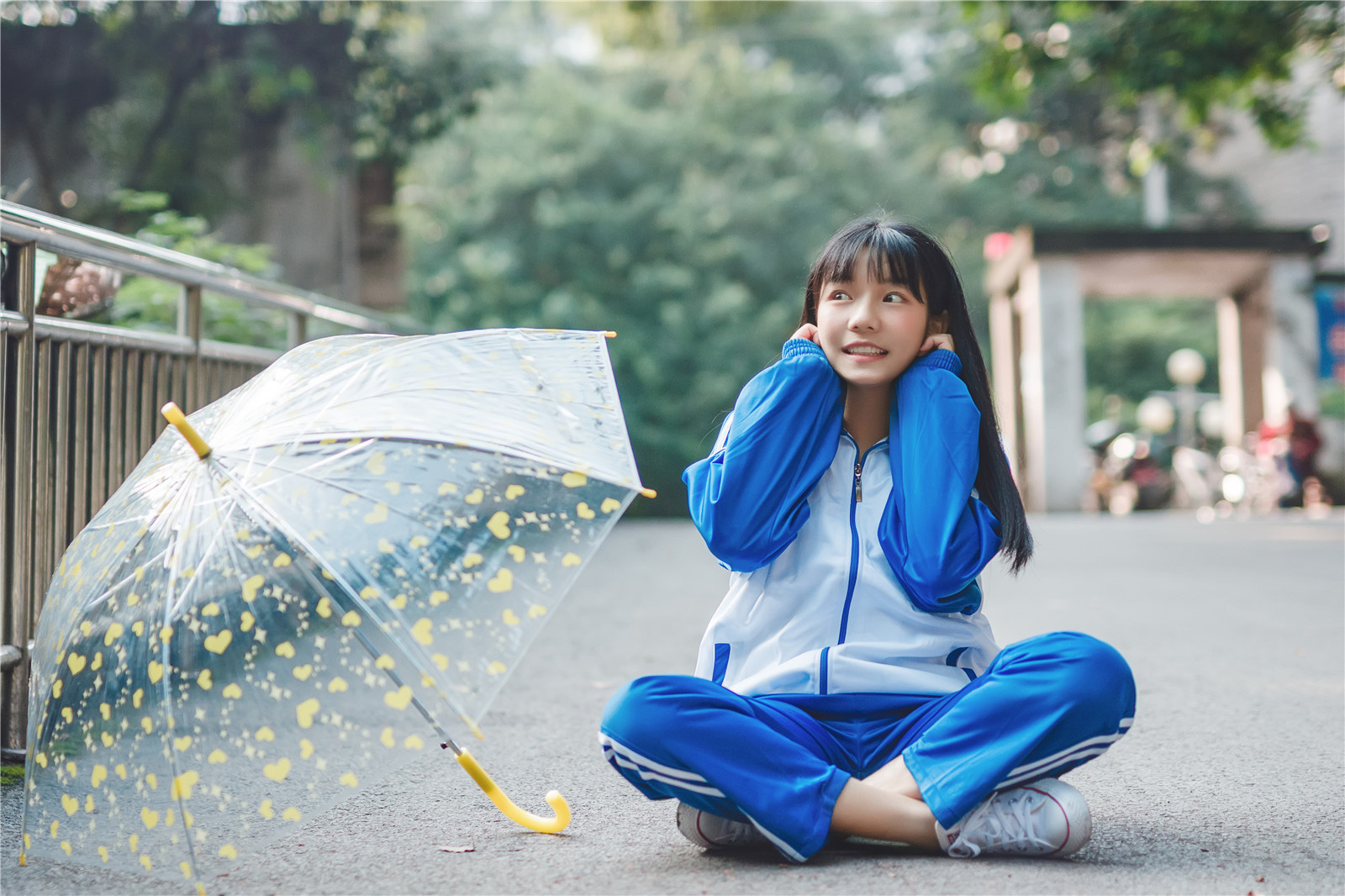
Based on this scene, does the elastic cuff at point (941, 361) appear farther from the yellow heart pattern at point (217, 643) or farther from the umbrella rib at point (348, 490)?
the yellow heart pattern at point (217, 643)

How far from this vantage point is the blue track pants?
7.07 ft

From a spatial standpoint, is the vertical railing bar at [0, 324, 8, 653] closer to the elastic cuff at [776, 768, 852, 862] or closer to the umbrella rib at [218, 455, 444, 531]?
the umbrella rib at [218, 455, 444, 531]

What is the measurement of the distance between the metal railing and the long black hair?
6.45 ft

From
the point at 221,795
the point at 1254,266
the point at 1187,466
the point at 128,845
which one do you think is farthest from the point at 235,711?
the point at 1254,266

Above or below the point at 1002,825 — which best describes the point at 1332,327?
above

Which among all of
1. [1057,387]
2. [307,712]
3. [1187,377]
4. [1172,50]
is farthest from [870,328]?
[1187,377]

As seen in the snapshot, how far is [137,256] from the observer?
352 centimetres

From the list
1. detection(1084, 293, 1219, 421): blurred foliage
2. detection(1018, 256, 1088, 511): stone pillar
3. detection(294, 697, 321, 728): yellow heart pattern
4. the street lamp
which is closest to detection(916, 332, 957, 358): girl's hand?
detection(294, 697, 321, 728): yellow heart pattern

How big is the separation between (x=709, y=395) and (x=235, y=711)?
17.7 meters

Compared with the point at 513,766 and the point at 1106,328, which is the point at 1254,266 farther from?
the point at 513,766

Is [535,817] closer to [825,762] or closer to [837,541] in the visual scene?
[825,762]

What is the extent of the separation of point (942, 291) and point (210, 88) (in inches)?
375

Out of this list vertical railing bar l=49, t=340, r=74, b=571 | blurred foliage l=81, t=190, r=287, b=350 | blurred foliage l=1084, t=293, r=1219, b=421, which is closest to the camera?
vertical railing bar l=49, t=340, r=74, b=571

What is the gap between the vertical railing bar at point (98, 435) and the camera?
350cm
